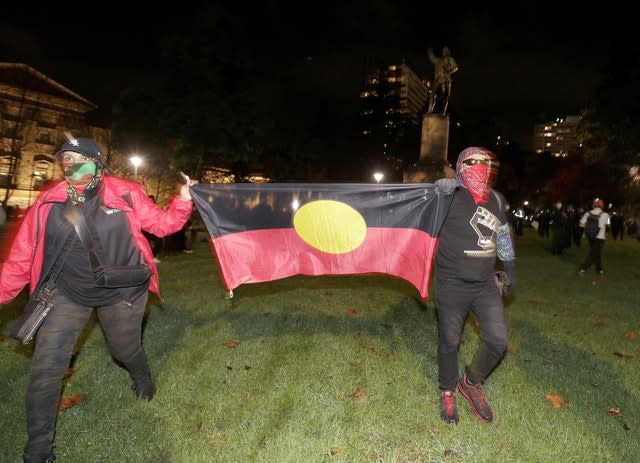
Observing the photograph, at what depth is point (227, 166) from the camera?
38.5 m

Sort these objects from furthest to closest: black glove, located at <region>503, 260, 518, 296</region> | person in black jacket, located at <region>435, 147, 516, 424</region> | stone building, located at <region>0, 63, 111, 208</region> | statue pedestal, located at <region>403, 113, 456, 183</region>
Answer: stone building, located at <region>0, 63, 111, 208</region>
statue pedestal, located at <region>403, 113, 456, 183</region>
black glove, located at <region>503, 260, 518, 296</region>
person in black jacket, located at <region>435, 147, 516, 424</region>

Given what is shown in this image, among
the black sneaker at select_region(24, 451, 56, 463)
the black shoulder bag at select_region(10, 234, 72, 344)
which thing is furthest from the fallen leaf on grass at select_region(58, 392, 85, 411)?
the black shoulder bag at select_region(10, 234, 72, 344)

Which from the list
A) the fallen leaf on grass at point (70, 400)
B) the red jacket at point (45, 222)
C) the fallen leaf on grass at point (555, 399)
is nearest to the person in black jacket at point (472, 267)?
the fallen leaf on grass at point (555, 399)

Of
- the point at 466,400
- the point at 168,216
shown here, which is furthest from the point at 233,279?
the point at 466,400

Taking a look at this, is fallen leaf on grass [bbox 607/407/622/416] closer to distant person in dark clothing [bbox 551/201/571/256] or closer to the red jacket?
the red jacket

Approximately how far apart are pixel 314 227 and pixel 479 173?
6.13 ft

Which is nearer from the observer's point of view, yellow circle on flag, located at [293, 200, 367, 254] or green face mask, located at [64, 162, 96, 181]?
green face mask, located at [64, 162, 96, 181]

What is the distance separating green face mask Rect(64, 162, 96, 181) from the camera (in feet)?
10.9

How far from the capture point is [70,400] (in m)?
4.11

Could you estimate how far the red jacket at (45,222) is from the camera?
10.7ft

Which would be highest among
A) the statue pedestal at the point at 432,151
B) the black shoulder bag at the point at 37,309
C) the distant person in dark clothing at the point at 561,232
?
the statue pedestal at the point at 432,151

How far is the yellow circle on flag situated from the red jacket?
4.85ft

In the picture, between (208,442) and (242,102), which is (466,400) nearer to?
(208,442)

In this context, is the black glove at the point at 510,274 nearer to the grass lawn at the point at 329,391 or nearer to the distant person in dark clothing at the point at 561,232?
the grass lawn at the point at 329,391
